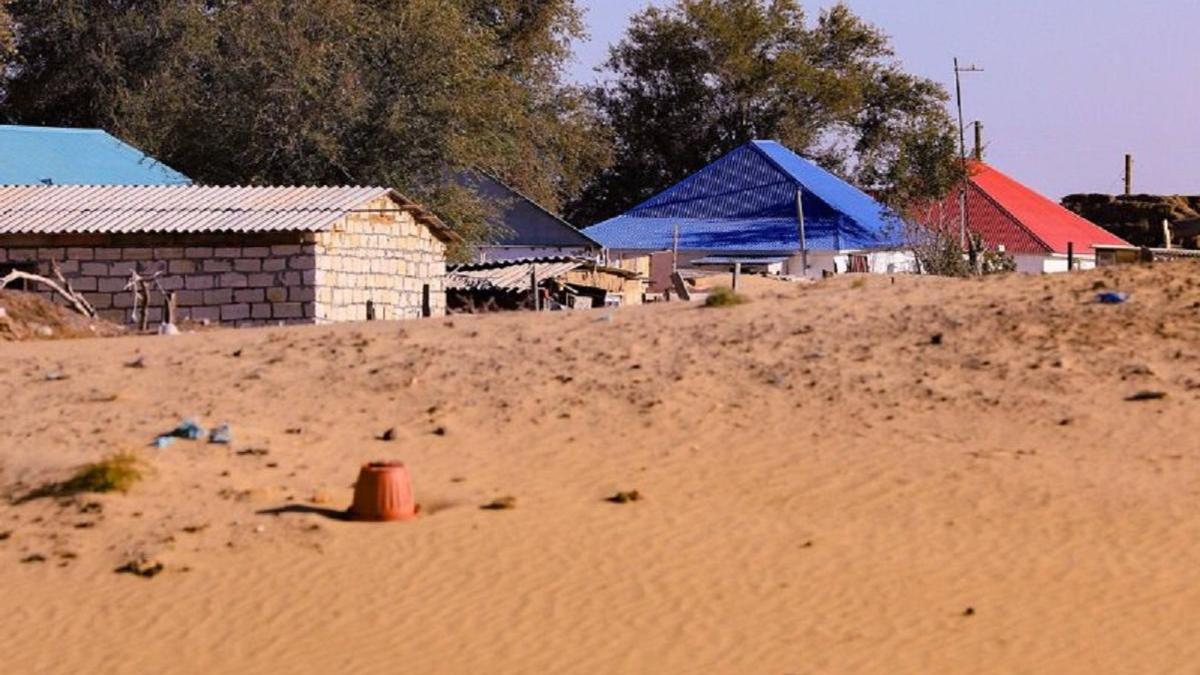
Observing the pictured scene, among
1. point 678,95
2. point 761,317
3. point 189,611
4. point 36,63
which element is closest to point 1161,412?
point 761,317

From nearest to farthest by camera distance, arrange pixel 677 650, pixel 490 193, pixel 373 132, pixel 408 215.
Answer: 1. pixel 677 650
2. pixel 408 215
3. pixel 373 132
4. pixel 490 193

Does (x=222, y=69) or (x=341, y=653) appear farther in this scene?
(x=222, y=69)

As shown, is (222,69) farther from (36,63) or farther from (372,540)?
(372,540)

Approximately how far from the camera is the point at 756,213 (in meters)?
57.8

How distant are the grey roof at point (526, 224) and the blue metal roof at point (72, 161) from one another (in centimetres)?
1104

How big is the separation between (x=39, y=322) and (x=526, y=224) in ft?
111

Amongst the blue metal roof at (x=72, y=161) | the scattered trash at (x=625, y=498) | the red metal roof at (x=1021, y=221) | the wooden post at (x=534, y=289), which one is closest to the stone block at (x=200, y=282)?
the wooden post at (x=534, y=289)

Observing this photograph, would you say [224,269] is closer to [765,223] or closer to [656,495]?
[656,495]

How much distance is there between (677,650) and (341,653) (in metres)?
1.80

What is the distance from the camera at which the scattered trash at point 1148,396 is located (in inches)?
524

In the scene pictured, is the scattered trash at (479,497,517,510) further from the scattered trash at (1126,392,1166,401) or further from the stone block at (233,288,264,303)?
the stone block at (233,288,264,303)

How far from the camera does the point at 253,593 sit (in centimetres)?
1140

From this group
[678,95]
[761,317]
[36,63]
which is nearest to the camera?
[761,317]

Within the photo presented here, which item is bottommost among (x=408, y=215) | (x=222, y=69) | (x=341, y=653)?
(x=341, y=653)
